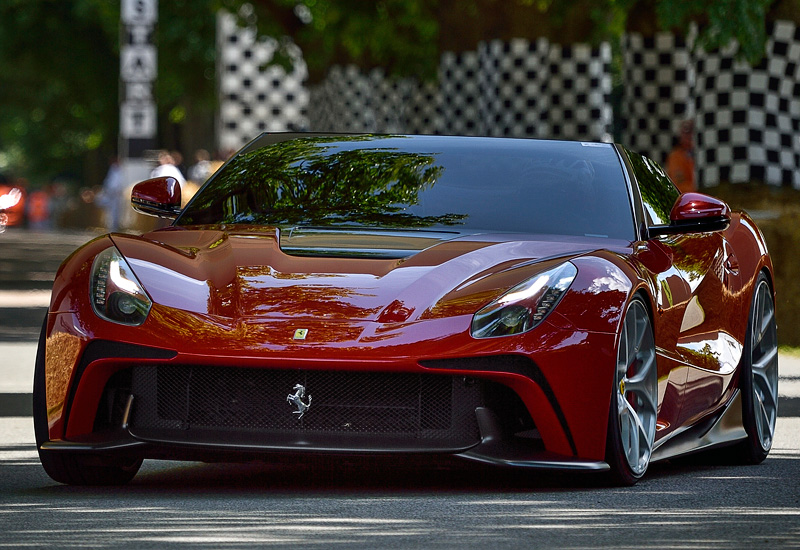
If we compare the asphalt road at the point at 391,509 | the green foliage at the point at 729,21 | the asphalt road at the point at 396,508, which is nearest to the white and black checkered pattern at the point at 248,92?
the green foliage at the point at 729,21

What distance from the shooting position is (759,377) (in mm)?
8062

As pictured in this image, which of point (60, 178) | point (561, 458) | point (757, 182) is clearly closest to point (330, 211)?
point (561, 458)

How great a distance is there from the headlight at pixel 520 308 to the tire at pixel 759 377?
1.78m

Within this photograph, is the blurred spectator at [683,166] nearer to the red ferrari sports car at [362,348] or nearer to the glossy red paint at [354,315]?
the red ferrari sports car at [362,348]

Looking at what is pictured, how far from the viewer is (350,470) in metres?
7.09

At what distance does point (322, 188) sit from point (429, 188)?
0.42 meters

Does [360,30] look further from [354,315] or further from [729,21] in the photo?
[354,315]

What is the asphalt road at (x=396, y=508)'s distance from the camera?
17.4 feet

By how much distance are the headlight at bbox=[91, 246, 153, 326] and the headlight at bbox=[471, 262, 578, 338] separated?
1093 mm

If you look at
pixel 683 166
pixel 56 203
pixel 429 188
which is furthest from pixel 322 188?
pixel 56 203

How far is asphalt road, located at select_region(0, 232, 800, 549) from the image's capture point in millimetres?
5312

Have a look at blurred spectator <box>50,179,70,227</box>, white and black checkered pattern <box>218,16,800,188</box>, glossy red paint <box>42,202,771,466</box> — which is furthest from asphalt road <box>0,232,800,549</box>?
blurred spectator <box>50,179,70,227</box>

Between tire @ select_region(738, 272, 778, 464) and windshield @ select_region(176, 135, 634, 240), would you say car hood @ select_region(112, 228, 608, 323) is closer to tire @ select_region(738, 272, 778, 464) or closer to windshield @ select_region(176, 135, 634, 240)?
windshield @ select_region(176, 135, 634, 240)

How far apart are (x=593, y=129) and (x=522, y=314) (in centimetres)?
1633
